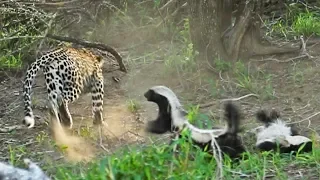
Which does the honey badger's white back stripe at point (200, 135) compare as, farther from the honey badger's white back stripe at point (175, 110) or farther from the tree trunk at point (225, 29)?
the tree trunk at point (225, 29)

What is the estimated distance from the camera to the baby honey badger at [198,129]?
485 cm

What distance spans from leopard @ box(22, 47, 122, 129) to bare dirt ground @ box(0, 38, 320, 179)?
0.13m

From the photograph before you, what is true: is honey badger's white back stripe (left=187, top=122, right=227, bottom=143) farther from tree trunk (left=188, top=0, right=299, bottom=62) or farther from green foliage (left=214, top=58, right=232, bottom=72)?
tree trunk (left=188, top=0, right=299, bottom=62)

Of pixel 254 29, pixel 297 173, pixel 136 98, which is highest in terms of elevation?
pixel 254 29

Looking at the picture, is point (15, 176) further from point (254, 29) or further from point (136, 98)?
point (254, 29)

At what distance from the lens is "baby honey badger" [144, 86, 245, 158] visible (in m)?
4.85

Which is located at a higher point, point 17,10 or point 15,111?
point 17,10

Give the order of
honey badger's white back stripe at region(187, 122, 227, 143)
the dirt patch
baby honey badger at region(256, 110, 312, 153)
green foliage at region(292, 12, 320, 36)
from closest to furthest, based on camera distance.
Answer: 1. honey badger's white back stripe at region(187, 122, 227, 143)
2. baby honey badger at region(256, 110, 312, 153)
3. the dirt patch
4. green foliage at region(292, 12, 320, 36)

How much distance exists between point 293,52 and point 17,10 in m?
2.85

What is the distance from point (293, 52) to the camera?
7.79 m

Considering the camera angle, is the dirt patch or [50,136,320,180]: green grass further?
the dirt patch

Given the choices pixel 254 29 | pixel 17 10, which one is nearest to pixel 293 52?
pixel 254 29

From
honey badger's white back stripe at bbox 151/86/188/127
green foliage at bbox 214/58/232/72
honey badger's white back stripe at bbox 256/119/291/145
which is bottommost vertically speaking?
honey badger's white back stripe at bbox 256/119/291/145

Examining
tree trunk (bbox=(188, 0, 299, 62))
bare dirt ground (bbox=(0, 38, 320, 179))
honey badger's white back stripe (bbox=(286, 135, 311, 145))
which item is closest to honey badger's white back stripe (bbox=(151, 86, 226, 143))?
honey badger's white back stripe (bbox=(286, 135, 311, 145))
